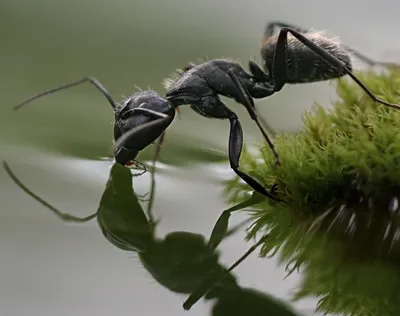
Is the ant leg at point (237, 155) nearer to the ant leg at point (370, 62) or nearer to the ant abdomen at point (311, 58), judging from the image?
the ant abdomen at point (311, 58)

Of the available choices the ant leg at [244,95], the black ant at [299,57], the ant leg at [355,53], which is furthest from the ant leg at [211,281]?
→ the ant leg at [355,53]

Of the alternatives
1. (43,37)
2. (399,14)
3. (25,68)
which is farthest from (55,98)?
(399,14)

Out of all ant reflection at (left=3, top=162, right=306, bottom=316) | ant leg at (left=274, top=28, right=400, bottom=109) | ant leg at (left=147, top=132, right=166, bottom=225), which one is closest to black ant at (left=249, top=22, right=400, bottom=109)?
ant leg at (left=274, top=28, right=400, bottom=109)

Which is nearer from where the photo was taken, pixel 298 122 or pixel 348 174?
pixel 348 174

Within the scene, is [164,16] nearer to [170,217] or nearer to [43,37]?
[43,37]

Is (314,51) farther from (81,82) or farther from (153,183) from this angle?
(81,82)

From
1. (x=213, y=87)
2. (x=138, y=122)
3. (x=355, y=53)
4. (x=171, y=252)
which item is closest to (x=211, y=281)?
(x=171, y=252)
